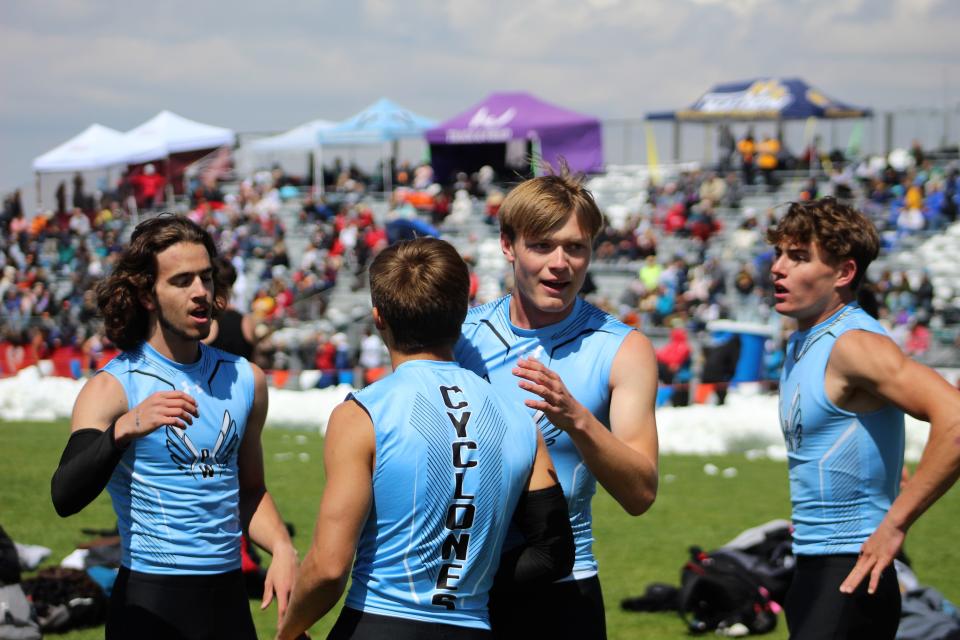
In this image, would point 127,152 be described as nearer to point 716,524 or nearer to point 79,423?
point 716,524

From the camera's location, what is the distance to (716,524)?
396 inches

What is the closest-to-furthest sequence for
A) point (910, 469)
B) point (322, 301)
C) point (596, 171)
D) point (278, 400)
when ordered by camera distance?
point (910, 469) < point (278, 400) < point (322, 301) < point (596, 171)

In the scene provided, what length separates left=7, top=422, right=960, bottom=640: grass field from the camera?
25.8 feet

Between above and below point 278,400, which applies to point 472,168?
above

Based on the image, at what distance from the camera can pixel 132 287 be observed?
12.6 ft

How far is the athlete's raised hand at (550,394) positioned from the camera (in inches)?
108

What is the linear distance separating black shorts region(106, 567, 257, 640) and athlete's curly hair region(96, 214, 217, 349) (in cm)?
79

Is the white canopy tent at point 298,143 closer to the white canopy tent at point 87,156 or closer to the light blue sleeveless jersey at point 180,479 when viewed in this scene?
the white canopy tent at point 87,156

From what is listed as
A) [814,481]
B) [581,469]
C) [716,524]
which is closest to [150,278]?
[581,469]

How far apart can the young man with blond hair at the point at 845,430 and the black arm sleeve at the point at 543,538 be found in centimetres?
117

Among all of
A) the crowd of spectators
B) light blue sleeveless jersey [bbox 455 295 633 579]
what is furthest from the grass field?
light blue sleeveless jersey [bbox 455 295 633 579]

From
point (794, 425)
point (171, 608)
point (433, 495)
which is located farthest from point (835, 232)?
point (171, 608)

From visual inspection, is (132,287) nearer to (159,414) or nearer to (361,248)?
(159,414)

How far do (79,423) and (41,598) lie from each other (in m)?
3.78
